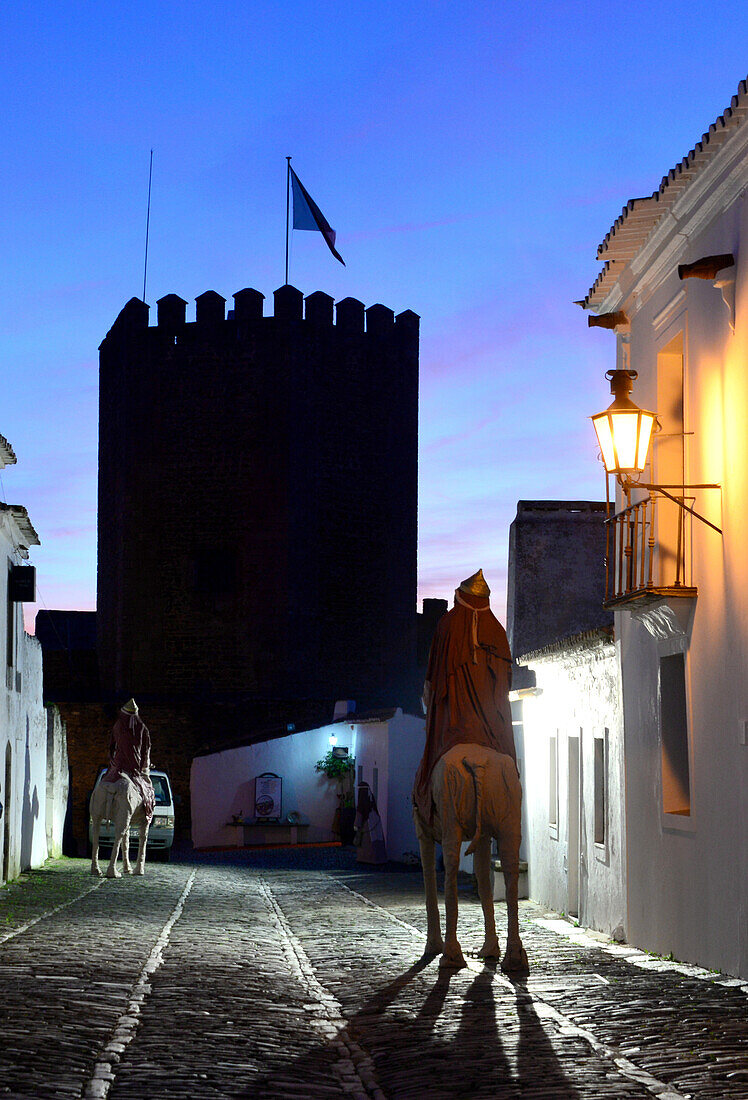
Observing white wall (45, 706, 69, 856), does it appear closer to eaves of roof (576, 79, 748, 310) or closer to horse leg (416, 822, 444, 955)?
eaves of roof (576, 79, 748, 310)

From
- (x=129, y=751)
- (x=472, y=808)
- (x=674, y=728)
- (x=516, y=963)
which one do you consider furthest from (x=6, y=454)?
(x=516, y=963)

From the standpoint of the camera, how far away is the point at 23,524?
2058 cm

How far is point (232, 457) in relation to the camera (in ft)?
153

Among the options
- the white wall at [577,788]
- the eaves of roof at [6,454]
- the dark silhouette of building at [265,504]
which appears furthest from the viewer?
the dark silhouette of building at [265,504]

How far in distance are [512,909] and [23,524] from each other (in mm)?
12500

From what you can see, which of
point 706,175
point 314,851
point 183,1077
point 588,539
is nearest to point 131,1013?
point 183,1077

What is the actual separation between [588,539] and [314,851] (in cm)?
1300

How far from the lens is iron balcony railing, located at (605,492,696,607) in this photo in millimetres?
11102

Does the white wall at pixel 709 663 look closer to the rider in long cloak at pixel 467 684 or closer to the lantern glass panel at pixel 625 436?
the lantern glass panel at pixel 625 436

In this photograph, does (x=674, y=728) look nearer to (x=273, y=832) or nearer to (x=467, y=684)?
(x=467, y=684)

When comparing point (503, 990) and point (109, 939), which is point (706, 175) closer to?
point (503, 990)

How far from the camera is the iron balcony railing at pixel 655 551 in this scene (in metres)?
11.1

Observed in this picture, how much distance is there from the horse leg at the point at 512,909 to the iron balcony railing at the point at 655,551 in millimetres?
2241

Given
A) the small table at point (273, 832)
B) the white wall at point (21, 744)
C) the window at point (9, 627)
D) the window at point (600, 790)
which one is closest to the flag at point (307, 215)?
the small table at point (273, 832)
